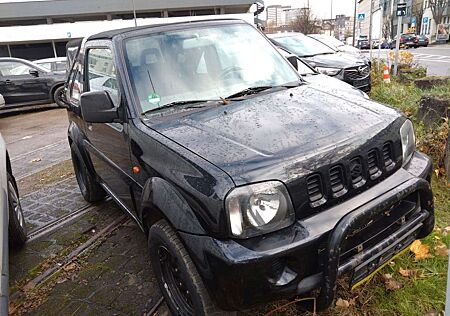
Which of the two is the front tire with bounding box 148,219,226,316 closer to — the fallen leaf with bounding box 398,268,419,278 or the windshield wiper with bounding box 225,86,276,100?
the windshield wiper with bounding box 225,86,276,100

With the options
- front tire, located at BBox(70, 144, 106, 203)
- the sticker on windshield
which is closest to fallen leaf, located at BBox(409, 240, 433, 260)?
the sticker on windshield

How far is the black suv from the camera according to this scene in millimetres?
1837

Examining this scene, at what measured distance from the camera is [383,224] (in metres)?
2.20

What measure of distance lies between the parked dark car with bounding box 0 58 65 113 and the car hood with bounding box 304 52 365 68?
26.6 feet

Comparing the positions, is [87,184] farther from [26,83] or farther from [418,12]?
[418,12]

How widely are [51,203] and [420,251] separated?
421 centimetres

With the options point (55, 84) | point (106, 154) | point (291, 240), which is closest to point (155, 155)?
point (291, 240)

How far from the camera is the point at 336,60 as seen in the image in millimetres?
8305

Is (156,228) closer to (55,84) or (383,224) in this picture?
(383,224)

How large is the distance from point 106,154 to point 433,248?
2815 millimetres

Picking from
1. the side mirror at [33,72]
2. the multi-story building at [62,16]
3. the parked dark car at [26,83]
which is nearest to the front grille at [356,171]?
the parked dark car at [26,83]

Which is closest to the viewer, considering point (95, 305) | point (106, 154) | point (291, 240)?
point (291, 240)

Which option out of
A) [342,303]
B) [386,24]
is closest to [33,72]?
[342,303]

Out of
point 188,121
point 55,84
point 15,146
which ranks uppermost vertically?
point 188,121
